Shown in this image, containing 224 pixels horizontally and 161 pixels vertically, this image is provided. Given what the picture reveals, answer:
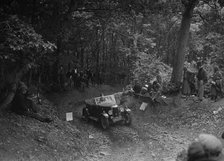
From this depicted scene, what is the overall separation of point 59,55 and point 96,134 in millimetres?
8705

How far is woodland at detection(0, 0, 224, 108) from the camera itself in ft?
35.2

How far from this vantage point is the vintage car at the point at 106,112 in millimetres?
14492

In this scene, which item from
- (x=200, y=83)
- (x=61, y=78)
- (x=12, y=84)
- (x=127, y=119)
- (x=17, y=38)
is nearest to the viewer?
(x=17, y=38)

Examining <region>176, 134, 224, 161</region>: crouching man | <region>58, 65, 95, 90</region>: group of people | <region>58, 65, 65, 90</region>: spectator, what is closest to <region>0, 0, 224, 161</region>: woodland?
<region>58, 65, 65, 90</region>: spectator

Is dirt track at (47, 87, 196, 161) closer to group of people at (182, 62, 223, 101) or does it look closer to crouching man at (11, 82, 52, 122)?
crouching man at (11, 82, 52, 122)

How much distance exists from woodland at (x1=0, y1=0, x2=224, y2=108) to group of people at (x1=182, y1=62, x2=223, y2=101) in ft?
2.98

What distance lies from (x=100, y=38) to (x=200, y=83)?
1332 centimetres

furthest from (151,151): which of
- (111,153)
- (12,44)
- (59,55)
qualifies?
(59,55)

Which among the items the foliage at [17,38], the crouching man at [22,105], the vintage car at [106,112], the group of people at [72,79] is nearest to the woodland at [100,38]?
the foliage at [17,38]

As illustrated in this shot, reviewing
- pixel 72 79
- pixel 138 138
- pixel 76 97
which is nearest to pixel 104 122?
pixel 138 138

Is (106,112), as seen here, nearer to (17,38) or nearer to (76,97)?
(17,38)

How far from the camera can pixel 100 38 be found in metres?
29.2

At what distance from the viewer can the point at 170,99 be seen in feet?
59.8

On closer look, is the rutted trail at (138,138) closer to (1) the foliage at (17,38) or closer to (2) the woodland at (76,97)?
(2) the woodland at (76,97)
